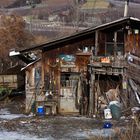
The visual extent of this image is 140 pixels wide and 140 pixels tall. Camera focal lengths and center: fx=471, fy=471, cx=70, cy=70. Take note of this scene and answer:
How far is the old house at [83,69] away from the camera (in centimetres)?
2538

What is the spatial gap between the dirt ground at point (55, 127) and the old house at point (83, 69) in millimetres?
1253

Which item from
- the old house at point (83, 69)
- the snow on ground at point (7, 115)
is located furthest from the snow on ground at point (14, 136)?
the old house at point (83, 69)

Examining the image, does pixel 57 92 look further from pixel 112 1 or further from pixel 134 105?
pixel 112 1

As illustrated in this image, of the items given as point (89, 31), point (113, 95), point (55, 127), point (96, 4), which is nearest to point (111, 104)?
point (113, 95)

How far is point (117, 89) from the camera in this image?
25.6m

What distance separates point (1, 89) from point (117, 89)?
950 cm

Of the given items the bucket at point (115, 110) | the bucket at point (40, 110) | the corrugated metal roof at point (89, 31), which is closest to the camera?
the bucket at point (115, 110)

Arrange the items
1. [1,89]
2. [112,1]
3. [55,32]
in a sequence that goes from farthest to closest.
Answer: [112,1], [55,32], [1,89]

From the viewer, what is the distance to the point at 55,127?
2133 cm

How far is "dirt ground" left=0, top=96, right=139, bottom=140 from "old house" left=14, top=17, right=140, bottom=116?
125 centimetres

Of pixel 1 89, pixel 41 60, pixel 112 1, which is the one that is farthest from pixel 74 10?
pixel 41 60

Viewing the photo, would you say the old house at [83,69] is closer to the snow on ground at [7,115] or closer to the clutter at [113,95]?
the clutter at [113,95]

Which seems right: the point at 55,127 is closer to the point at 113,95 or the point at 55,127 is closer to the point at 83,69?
the point at 113,95

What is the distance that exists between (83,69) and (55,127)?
18.2ft
